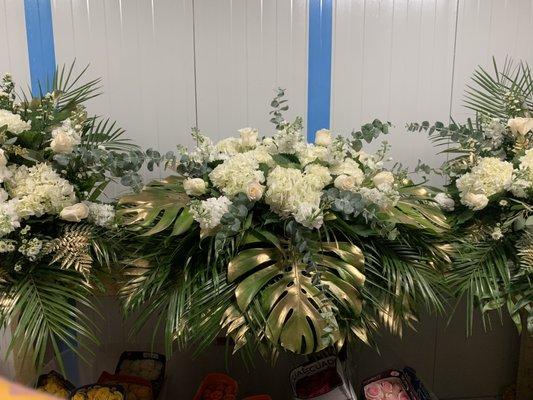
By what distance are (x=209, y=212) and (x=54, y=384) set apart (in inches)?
31.6

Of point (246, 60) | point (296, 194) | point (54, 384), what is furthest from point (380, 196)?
point (54, 384)

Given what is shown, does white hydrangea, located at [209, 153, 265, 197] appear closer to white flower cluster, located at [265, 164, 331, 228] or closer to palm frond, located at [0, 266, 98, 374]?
white flower cluster, located at [265, 164, 331, 228]

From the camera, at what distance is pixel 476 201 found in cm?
122

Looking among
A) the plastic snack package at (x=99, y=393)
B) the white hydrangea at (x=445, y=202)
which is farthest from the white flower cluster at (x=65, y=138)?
the white hydrangea at (x=445, y=202)

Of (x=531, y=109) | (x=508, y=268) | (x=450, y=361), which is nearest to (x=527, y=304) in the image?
(x=508, y=268)

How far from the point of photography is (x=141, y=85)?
1.79m

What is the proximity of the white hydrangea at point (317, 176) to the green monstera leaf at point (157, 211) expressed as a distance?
0.28m

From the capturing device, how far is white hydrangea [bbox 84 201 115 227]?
1.18 meters

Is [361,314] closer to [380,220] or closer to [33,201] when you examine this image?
[380,220]

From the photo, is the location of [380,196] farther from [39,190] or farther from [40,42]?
[40,42]

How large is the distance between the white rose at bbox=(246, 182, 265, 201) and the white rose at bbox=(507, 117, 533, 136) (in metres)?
0.75

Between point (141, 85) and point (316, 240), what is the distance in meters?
1.04

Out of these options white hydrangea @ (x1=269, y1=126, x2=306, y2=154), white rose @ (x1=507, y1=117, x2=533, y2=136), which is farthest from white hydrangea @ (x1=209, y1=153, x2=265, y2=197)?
white rose @ (x1=507, y1=117, x2=533, y2=136)

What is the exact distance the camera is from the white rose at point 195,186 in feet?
3.74
